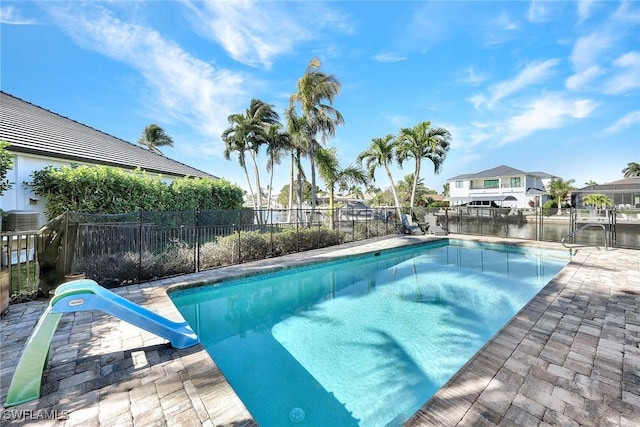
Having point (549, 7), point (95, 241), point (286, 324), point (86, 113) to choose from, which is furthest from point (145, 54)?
point (549, 7)

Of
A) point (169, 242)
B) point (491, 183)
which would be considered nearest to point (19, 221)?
point (169, 242)

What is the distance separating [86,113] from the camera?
15.0 meters

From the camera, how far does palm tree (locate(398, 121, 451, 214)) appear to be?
16.7 meters

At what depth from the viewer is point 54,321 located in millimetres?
2432

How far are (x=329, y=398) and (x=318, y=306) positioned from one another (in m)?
2.76

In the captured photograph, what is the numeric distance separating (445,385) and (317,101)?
13215mm

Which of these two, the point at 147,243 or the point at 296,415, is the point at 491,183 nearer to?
the point at 147,243

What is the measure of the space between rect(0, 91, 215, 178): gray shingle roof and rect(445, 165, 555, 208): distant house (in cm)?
3343

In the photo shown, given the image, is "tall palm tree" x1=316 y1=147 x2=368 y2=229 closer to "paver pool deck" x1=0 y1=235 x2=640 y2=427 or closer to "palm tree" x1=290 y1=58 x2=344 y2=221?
"palm tree" x1=290 y1=58 x2=344 y2=221

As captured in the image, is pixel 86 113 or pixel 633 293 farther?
pixel 86 113

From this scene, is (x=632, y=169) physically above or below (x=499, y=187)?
above

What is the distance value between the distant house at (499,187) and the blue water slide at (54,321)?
3486 cm

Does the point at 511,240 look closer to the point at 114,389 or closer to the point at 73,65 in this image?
the point at 114,389

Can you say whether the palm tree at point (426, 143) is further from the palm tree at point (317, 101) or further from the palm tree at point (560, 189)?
the palm tree at point (560, 189)
